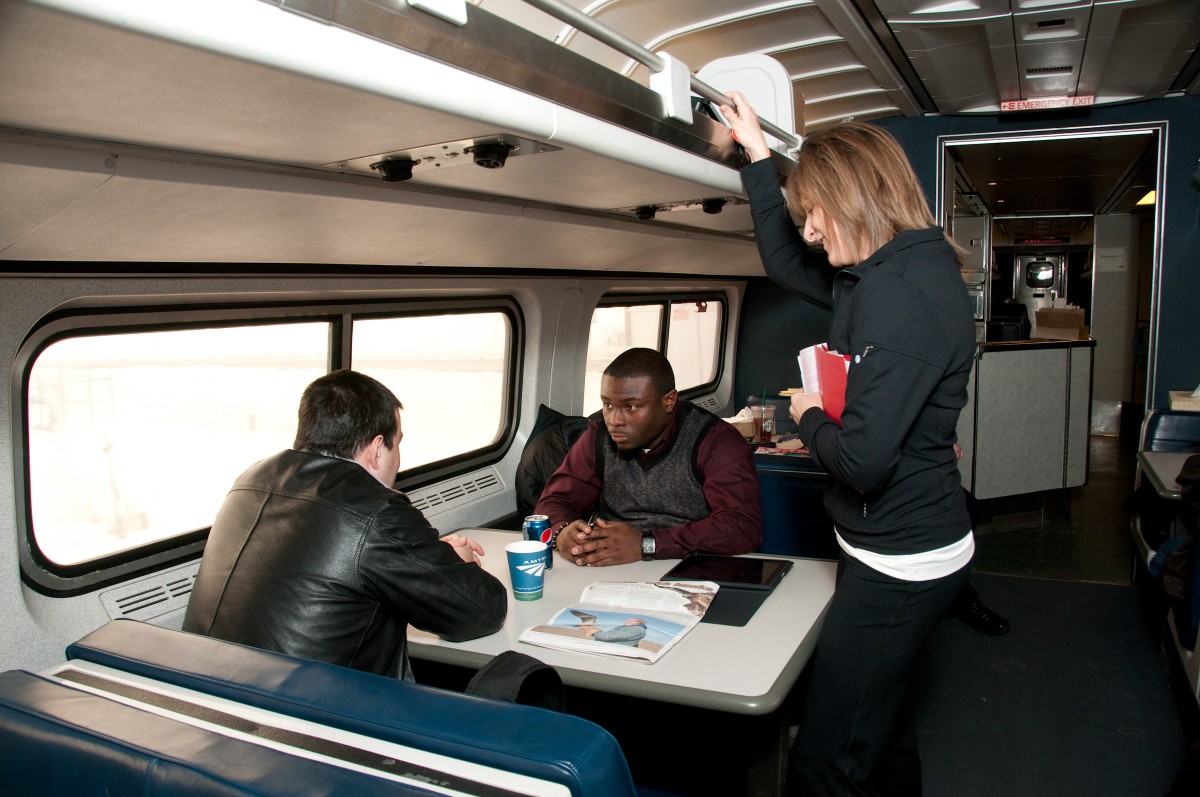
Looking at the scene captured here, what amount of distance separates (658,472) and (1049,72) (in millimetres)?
3686

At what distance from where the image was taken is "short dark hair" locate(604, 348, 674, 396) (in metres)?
3.33

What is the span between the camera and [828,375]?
2152mm

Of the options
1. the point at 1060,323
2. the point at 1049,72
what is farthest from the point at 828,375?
the point at 1060,323

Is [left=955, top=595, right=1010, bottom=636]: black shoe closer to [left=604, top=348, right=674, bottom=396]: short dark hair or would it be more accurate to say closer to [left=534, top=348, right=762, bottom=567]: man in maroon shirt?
[left=534, top=348, right=762, bottom=567]: man in maroon shirt

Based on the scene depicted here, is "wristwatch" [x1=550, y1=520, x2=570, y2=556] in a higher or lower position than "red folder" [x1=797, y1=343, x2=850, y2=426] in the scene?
lower

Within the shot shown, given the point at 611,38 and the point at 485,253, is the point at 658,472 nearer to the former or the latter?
the point at 485,253

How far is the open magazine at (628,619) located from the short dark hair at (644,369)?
94cm

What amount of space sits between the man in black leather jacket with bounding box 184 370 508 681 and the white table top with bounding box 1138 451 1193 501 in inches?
117

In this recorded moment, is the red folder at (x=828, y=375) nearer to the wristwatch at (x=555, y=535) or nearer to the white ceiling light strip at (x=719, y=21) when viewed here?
the wristwatch at (x=555, y=535)

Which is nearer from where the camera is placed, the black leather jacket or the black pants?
the black leather jacket

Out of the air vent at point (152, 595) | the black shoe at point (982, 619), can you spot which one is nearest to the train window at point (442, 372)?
the air vent at point (152, 595)

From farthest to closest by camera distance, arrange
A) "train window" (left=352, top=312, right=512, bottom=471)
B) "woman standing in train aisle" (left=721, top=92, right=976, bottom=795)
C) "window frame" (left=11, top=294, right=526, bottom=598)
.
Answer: "train window" (left=352, top=312, right=512, bottom=471)
"window frame" (left=11, top=294, right=526, bottom=598)
"woman standing in train aisle" (left=721, top=92, right=976, bottom=795)

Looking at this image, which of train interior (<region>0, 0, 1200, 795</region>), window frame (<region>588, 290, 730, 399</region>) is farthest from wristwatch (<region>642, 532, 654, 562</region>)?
window frame (<region>588, 290, 730, 399</region>)

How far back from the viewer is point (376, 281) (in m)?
3.36
